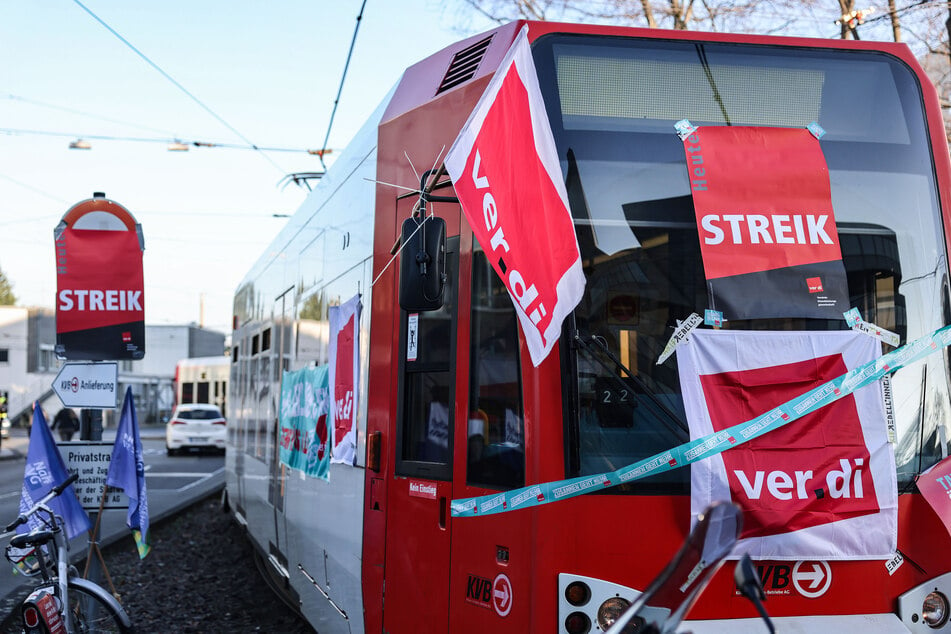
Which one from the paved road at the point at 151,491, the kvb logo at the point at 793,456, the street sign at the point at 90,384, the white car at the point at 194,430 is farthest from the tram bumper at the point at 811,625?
the white car at the point at 194,430

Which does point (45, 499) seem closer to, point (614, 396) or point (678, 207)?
point (614, 396)

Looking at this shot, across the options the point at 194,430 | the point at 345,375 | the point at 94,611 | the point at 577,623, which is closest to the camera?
the point at 577,623

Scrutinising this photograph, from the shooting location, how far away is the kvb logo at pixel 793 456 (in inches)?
151

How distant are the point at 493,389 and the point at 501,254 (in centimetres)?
68

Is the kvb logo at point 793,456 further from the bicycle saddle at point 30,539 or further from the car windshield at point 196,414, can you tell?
the car windshield at point 196,414

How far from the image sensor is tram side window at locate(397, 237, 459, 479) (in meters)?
4.50

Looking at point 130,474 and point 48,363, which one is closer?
point 130,474

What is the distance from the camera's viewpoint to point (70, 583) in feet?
21.2

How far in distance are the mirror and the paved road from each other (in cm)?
506

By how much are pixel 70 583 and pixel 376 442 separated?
2721 millimetres

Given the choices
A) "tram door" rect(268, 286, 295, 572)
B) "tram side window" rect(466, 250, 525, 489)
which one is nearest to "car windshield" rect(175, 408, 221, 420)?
"tram door" rect(268, 286, 295, 572)

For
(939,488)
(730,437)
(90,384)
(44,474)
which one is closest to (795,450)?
(730,437)

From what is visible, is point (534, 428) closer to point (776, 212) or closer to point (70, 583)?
point (776, 212)

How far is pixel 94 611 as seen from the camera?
21.6 ft
